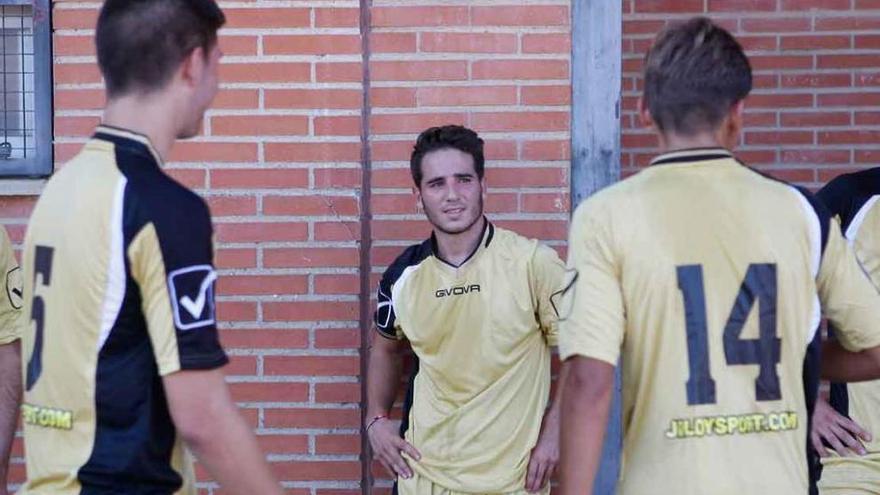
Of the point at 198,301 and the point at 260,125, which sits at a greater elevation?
the point at 260,125

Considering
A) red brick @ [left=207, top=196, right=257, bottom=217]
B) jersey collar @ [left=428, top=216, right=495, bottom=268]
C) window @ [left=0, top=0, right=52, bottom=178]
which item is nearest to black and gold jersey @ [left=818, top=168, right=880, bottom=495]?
jersey collar @ [left=428, top=216, right=495, bottom=268]

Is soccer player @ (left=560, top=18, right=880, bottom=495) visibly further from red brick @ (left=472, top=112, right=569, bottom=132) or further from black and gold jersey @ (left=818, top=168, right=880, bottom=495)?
red brick @ (left=472, top=112, right=569, bottom=132)

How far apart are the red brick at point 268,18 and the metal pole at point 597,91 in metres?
0.96

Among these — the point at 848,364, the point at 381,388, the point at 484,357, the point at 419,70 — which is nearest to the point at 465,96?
the point at 419,70

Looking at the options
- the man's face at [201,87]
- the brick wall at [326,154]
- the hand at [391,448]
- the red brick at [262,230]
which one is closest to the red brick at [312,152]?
the brick wall at [326,154]

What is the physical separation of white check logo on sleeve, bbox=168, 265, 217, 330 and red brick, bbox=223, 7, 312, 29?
6.35 feet

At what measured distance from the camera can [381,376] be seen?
4.55m

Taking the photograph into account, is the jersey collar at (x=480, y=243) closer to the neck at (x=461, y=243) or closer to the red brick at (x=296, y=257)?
the neck at (x=461, y=243)

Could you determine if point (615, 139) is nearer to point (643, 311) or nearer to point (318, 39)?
point (318, 39)

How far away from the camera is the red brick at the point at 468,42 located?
4555mm

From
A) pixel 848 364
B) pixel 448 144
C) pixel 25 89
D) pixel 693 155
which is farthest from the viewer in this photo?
pixel 25 89

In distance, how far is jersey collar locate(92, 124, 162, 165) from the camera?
290 centimetres

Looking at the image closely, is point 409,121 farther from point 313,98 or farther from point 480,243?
point 480,243

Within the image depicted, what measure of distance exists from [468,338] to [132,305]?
170 cm
